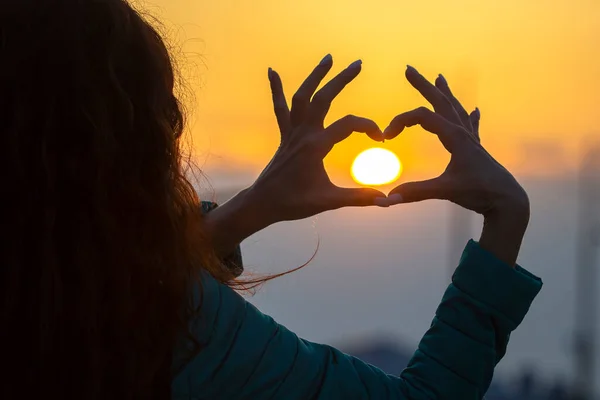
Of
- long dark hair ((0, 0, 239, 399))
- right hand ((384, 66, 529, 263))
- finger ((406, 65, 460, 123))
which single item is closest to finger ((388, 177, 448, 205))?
right hand ((384, 66, 529, 263))

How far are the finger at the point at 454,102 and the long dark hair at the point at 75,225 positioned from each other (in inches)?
18.4

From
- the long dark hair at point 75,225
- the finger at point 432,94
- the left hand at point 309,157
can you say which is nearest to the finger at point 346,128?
the left hand at point 309,157

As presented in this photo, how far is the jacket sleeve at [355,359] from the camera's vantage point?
0.94m

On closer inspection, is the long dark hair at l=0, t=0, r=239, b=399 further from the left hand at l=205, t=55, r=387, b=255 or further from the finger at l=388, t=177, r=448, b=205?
the finger at l=388, t=177, r=448, b=205

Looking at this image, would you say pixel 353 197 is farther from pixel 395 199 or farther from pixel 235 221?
pixel 235 221

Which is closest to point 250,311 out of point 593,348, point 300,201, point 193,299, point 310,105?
point 193,299

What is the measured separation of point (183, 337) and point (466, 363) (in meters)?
0.36

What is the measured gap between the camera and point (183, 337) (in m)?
0.95

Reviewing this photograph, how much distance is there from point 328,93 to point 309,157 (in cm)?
10

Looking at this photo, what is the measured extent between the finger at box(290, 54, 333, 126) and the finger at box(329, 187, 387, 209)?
11 cm

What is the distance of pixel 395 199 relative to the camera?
1.06 m

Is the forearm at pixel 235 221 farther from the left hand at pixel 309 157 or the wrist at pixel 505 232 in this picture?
the wrist at pixel 505 232

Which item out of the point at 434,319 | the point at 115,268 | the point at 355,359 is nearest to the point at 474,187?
the point at 434,319

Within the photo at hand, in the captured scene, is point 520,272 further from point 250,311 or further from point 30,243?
point 30,243
